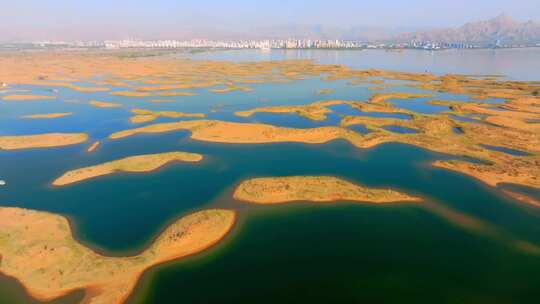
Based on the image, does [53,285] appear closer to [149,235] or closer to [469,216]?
[149,235]

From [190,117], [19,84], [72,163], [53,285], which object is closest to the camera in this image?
[53,285]

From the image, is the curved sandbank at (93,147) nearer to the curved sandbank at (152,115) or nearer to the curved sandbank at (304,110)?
the curved sandbank at (152,115)

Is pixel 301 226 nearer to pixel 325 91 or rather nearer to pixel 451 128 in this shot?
pixel 451 128

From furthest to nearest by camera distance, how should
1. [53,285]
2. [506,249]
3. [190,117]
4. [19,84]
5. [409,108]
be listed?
[19,84] → [409,108] → [190,117] → [506,249] → [53,285]

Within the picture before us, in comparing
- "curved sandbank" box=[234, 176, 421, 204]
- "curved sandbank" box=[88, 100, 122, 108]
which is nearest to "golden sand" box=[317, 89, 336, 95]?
"curved sandbank" box=[88, 100, 122, 108]

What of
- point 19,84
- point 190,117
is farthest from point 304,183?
point 19,84

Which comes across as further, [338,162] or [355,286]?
[338,162]
